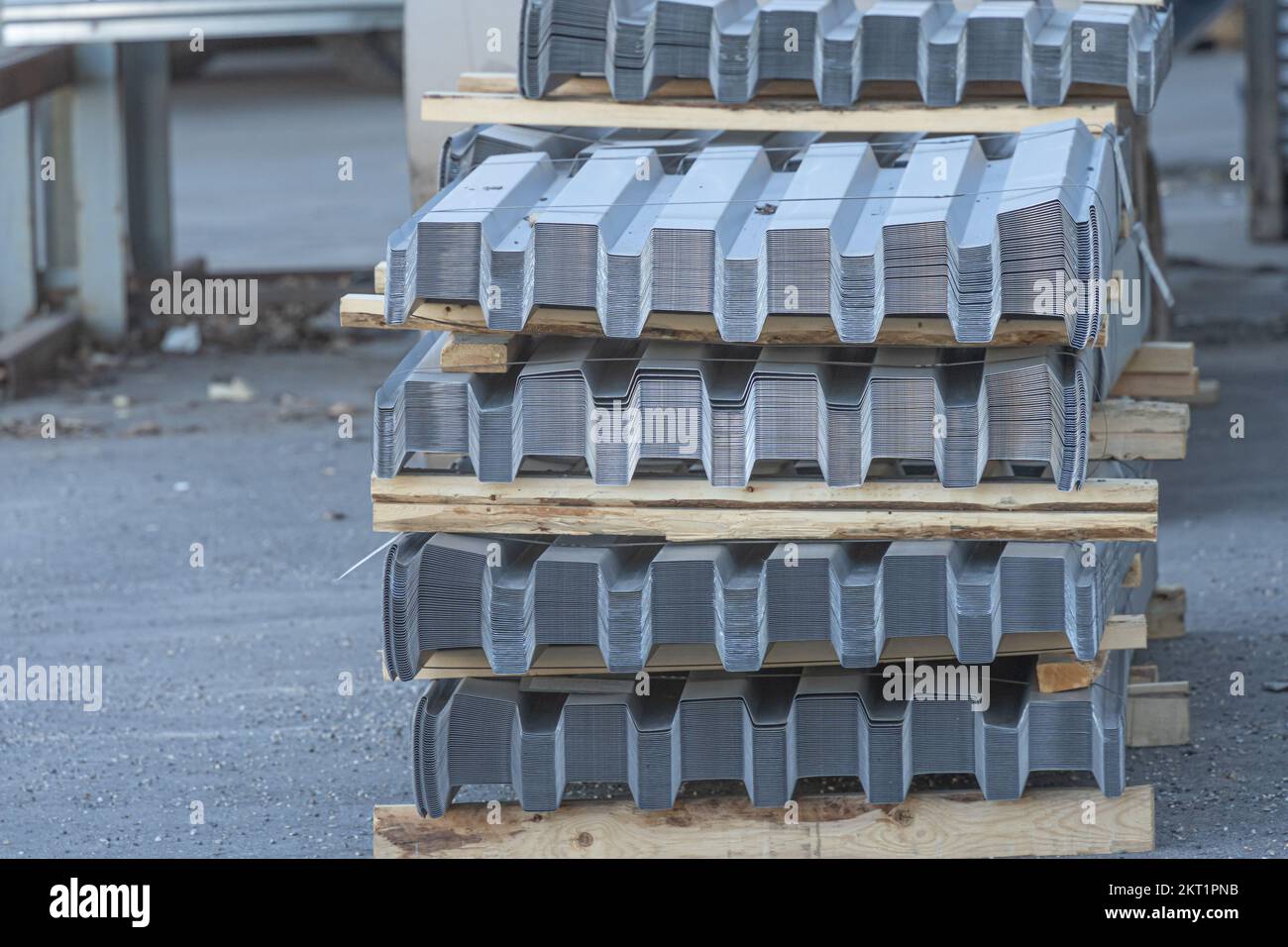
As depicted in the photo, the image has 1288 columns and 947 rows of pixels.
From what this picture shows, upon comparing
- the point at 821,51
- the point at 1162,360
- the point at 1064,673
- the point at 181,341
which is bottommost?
the point at 181,341

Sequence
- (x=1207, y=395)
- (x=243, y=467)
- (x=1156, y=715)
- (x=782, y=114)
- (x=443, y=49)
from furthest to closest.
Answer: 1. (x=1207, y=395)
2. (x=243, y=467)
3. (x=443, y=49)
4. (x=1156, y=715)
5. (x=782, y=114)

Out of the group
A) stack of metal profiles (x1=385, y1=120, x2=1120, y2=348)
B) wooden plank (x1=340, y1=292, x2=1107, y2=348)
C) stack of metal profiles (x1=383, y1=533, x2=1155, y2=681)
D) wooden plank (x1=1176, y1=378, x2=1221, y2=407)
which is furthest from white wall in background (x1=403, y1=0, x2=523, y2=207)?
wooden plank (x1=1176, y1=378, x2=1221, y2=407)

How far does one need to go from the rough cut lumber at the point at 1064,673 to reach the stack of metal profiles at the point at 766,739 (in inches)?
1.0

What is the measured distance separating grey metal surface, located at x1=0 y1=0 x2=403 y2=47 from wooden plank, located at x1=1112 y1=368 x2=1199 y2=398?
232 inches

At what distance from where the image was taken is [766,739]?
147 inches

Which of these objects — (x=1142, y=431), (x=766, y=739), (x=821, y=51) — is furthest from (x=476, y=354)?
(x=1142, y=431)

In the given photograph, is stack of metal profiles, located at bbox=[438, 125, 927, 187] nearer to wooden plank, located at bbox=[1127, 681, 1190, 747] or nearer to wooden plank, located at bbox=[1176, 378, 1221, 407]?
wooden plank, located at bbox=[1127, 681, 1190, 747]

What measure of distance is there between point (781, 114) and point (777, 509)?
1283mm

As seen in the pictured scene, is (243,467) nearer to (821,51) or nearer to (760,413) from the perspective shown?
(821,51)

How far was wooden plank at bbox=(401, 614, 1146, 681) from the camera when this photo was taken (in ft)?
12.2

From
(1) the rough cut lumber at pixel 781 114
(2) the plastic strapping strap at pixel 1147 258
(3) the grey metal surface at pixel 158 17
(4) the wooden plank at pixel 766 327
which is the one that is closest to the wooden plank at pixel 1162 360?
(2) the plastic strapping strap at pixel 1147 258

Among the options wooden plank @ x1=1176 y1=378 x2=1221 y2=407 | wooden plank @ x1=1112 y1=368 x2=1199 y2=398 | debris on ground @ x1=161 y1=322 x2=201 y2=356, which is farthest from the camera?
debris on ground @ x1=161 y1=322 x2=201 y2=356

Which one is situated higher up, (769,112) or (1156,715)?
(769,112)
